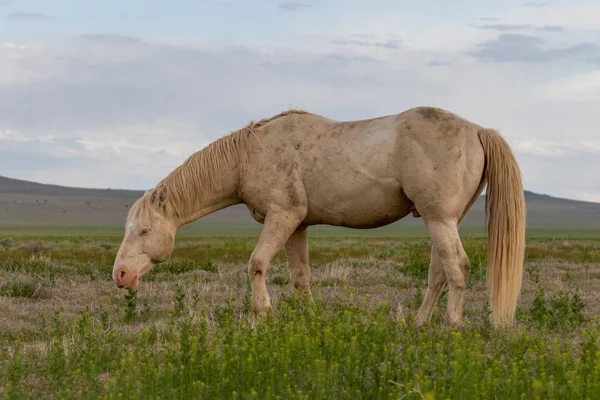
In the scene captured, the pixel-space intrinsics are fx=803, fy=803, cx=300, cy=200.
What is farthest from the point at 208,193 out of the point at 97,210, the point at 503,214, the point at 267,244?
the point at 97,210

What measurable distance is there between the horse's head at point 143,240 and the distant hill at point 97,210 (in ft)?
312

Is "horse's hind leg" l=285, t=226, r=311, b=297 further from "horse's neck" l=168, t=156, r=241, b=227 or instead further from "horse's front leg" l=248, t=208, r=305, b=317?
"horse's neck" l=168, t=156, r=241, b=227

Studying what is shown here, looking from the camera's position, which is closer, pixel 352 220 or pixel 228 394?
pixel 228 394

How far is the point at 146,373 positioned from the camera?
16.9 ft

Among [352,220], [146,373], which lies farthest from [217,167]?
[146,373]

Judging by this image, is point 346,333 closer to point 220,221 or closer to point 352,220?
point 352,220

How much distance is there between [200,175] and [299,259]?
1.46 meters

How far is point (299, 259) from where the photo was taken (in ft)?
29.8

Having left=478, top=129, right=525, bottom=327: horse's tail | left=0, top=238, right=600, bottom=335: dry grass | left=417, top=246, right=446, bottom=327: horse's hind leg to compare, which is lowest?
left=0, top=238, right=600, bottom=335: dry grass

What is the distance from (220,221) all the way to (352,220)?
109 m

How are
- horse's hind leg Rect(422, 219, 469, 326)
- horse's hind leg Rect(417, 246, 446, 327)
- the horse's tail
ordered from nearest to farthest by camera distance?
1. horse's hind leg Rect(422, 219, 469, 326)
2. the horse's tail
3. horse's hind leg Rect(417, 246, 446, 327)

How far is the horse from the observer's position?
7934mm

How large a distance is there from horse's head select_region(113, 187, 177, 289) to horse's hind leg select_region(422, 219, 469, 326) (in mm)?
2916

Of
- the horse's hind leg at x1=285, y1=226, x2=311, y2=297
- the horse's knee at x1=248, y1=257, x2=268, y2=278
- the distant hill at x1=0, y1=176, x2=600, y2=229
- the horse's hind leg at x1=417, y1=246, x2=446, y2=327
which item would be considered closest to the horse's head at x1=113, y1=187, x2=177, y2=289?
the horse's knee at x1=248, y1=257, x2=268, y2=278
